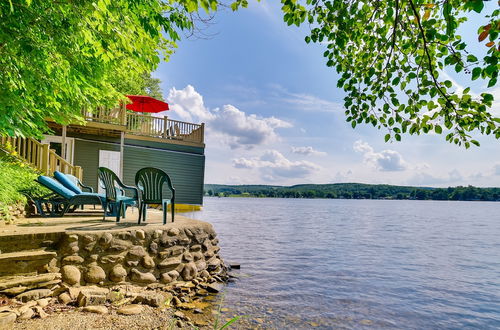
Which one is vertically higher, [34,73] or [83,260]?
[34,73]

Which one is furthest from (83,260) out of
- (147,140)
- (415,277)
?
(147,140)

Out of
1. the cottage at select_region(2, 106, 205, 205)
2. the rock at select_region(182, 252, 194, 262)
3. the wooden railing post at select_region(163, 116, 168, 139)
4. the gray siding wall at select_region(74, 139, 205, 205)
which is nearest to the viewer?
the rock at select_region(182, 252, 194, 262)

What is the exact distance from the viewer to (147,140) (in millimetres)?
14867

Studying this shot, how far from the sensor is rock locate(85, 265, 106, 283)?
160 inches

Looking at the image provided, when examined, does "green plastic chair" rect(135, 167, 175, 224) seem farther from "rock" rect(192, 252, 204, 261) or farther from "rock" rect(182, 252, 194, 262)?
"rock" rect(192, 252, 204, 261)

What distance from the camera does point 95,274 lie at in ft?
13.5

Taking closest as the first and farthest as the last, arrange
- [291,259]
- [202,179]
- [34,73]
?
1. [34,73]
2. [291,259]
3. [202,179]

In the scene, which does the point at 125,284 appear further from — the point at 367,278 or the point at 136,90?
the point at 136,90

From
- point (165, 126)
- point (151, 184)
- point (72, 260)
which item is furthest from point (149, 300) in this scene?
point (165, 126)

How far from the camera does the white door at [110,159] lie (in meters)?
13.4

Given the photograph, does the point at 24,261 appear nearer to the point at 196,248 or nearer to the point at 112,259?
the point at 112,259

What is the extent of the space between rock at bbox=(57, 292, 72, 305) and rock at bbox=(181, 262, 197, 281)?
1.84m

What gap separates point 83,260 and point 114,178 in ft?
6.33

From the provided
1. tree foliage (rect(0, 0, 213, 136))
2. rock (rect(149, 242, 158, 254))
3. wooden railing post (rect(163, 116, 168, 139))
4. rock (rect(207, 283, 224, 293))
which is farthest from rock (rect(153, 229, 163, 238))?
wooden railing post (rect(163, 116, 168, 139))
